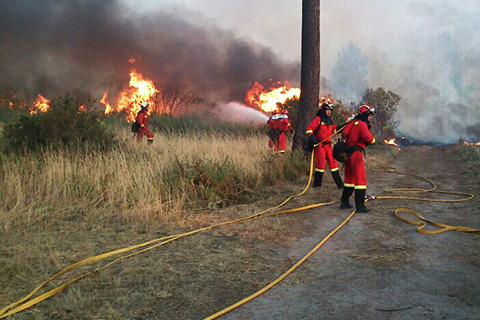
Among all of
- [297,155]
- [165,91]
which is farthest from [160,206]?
[165,91]

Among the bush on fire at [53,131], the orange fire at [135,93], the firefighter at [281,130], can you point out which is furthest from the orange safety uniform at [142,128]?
the orange fire at [135,93]

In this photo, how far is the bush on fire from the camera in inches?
370

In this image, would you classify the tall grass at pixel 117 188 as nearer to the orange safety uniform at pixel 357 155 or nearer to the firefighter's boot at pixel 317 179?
the firefighter's boot at pixel 317 179

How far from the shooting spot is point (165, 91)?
27.3m

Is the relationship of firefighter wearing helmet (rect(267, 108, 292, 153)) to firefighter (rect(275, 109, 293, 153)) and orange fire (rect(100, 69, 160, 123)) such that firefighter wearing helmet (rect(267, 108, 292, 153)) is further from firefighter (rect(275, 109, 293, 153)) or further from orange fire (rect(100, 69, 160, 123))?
orange fire (rect(100, 69, 160, 123))

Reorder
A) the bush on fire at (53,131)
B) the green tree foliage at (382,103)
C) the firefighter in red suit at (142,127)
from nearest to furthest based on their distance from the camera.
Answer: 1. the bush on fire at (53,131)
2. the firefighter in red suit at (142,127)
3. the green tree foliage at (382,103)

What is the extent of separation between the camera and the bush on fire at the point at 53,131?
9.41 m

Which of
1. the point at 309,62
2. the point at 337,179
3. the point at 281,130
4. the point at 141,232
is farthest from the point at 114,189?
the point at 309,62

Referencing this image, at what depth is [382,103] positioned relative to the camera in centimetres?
3694

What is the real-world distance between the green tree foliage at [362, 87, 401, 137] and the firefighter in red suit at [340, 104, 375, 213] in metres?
31.1

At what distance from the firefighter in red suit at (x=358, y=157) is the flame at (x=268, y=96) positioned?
521 inches

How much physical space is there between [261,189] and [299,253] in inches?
144

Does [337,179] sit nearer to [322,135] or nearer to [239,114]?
[322,135]

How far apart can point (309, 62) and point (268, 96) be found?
12.0 meters
